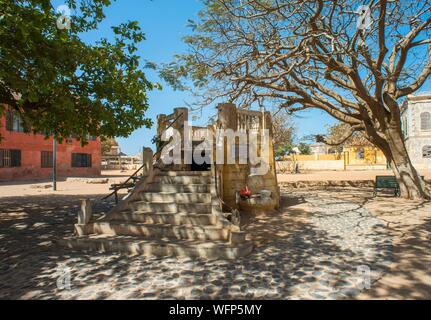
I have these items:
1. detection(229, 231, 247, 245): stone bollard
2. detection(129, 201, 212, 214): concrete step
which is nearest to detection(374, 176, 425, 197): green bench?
detection(129, 201, 212, 214): concrete step

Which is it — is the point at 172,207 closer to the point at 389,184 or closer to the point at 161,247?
the point at 161,247

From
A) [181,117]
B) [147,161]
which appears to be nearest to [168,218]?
[147,161]

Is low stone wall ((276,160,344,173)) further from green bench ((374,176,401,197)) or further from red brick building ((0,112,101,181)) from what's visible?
green bench ((374,176,401,197))

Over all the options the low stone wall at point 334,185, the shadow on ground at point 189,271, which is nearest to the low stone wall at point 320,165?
the low stone wall at point 334,185

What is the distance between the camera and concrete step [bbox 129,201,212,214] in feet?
23.7

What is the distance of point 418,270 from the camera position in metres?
4.74

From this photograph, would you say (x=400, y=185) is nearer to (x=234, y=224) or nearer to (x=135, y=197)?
(x=234, y=224)

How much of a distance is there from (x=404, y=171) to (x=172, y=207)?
10222 mm

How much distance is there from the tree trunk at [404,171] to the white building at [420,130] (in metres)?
37.2

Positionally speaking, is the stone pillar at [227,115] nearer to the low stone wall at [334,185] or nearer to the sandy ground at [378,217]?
the sandy ground at [378,217]

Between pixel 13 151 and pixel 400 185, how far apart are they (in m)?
30.4

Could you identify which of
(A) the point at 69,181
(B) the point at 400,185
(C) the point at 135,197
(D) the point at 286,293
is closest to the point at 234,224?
(D) the point at 286,293

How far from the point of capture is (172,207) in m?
7.34

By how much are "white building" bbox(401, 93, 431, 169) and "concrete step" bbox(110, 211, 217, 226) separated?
4655cm
